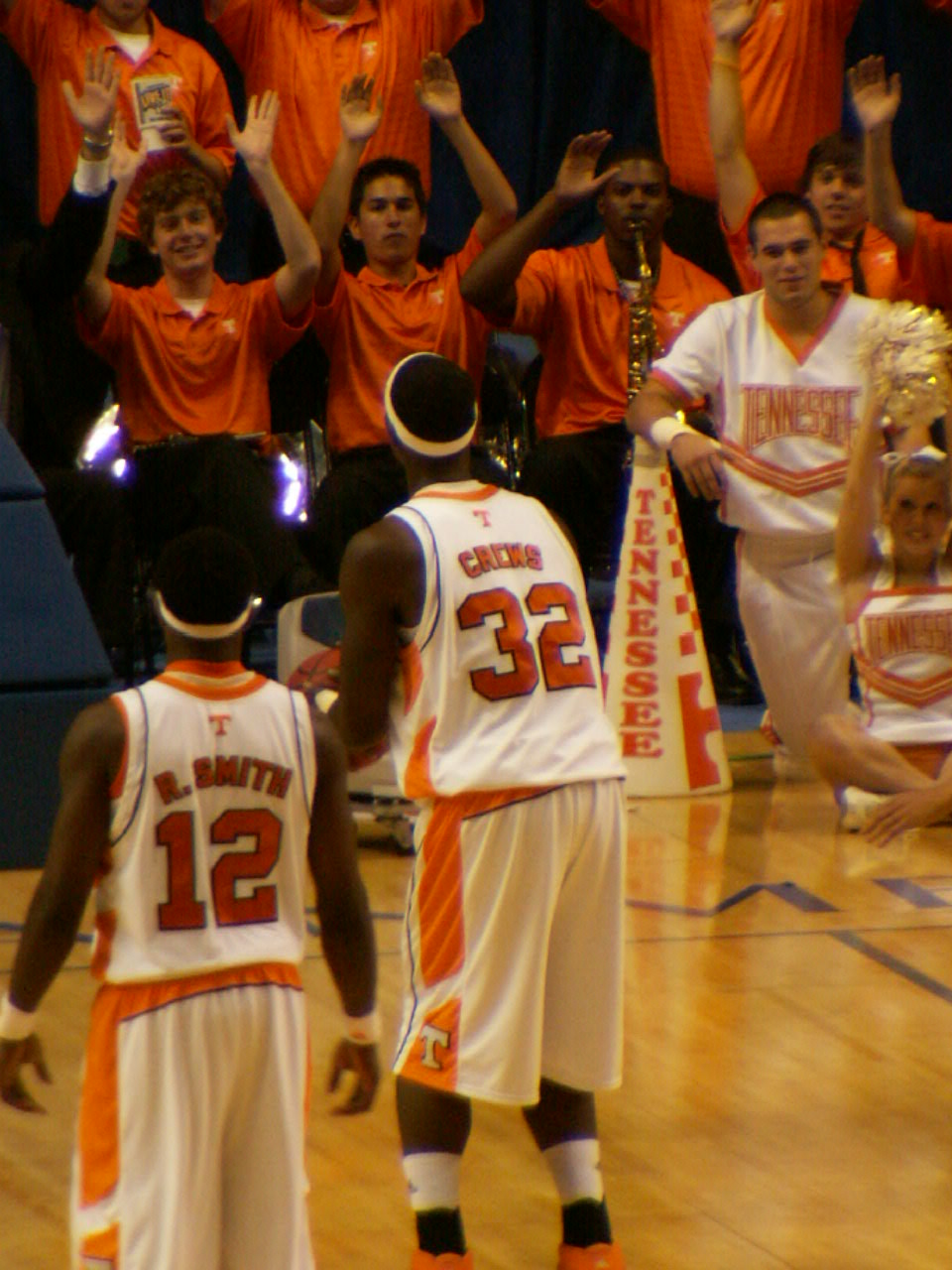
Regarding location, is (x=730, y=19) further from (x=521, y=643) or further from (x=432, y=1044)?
(x=432, y=1044)

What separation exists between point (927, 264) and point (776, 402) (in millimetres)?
1384

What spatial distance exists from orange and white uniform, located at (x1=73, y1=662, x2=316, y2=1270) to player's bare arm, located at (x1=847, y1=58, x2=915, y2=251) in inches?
208

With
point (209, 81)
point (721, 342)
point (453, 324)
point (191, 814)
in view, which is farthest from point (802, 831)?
point (191, 814)

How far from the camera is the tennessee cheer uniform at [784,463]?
7.50 metres

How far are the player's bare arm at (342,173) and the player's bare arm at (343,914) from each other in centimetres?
496

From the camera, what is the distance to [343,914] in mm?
3479

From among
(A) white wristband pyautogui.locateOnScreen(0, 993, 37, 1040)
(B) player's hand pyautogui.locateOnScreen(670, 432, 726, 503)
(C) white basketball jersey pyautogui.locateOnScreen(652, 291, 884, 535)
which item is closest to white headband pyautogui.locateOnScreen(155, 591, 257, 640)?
(A) white wristband pyautogui.locateOnScreen(0, 993, 37, 1040)

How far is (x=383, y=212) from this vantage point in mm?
8367

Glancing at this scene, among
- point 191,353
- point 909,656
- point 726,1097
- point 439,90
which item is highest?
point 439,90

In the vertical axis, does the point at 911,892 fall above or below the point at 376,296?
below

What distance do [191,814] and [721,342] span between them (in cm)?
465

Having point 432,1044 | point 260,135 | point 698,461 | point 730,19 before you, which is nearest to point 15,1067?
point 432,1044

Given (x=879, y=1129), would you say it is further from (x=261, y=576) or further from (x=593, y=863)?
(x=261, y=576)

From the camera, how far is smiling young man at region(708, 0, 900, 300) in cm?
824
